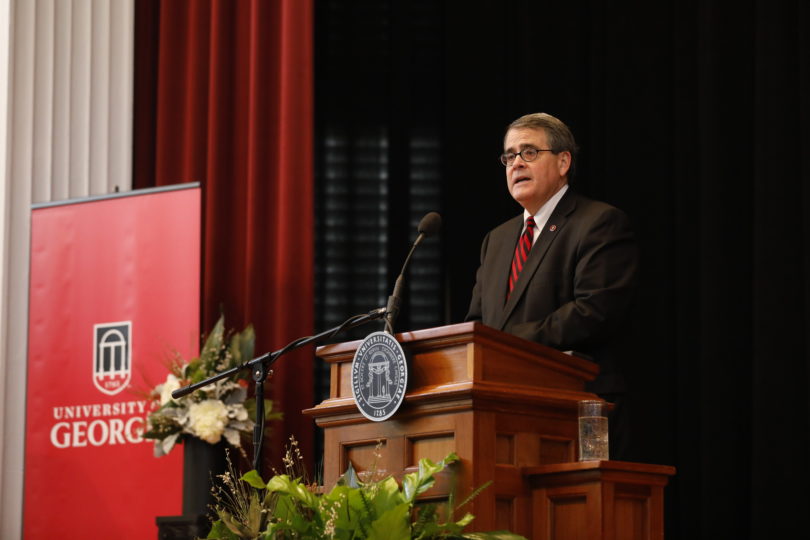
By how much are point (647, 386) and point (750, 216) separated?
798 mm

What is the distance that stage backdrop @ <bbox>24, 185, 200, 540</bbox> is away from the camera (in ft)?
15.8

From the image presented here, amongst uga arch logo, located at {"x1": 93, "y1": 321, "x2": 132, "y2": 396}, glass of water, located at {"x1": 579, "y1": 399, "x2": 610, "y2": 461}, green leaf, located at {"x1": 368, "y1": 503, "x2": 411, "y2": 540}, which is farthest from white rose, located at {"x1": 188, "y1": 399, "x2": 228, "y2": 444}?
green leaf, located at {"x1": 368, "y1": 503, "x2": 411, "y2": 540}

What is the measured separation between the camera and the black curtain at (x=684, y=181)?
4766 mm

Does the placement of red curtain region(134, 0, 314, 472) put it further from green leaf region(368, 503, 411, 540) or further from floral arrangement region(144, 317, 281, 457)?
green leaf region(368, 503, 411, 540)

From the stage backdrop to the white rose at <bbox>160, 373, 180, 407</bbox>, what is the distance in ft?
0.55

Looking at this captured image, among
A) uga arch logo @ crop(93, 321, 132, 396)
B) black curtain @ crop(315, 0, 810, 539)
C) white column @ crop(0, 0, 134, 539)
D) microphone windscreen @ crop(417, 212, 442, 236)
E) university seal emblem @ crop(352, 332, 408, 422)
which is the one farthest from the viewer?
white column @ crop(0, 0, 134, 539)

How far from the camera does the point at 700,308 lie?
496 cm

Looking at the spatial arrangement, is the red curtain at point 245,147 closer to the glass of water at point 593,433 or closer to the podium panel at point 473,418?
the podium panel at point 473,418

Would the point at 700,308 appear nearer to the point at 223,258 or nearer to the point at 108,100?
the point at 223,258

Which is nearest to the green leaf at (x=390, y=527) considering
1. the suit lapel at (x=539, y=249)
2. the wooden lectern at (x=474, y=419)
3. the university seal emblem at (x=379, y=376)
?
the wooden lectern at (x=474, y=419)

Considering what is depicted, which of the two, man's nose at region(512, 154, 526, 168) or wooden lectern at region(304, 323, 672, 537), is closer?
wooden lectern at region(304, 323, 672, 537)

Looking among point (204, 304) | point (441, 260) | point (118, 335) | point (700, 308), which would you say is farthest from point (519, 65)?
point (118, 335)

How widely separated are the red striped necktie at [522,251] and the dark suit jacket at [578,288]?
31 mm

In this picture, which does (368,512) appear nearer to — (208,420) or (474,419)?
(474,419)
